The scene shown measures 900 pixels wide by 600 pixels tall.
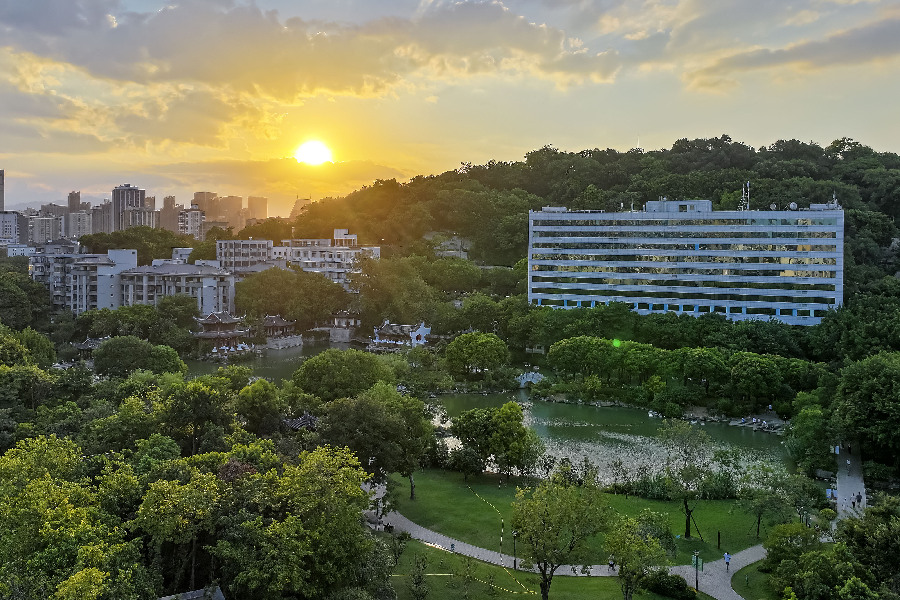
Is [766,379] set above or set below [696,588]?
above

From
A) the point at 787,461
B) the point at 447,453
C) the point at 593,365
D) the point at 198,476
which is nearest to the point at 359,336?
the point at 593,365

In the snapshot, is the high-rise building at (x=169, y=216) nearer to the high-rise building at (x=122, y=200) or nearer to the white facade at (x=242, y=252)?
the high-rise building at (x=122, y=200)

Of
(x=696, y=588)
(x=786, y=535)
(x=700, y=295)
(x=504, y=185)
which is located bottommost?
(x=696, y=588)

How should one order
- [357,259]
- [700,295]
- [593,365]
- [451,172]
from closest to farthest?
[593,365] → [700,295] → [357,259] → [451,172]

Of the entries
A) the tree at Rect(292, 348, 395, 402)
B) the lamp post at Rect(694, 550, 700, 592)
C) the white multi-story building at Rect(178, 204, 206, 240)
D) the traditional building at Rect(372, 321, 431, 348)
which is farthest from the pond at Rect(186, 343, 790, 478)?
the white multi-story building at Rect(178, 204, 206, 240)

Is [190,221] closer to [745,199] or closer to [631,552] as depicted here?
[745,199]

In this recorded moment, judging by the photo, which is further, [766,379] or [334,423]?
[766,379]

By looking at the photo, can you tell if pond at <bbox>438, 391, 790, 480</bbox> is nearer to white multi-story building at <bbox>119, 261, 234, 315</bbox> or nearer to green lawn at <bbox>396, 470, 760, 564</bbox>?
green lawn at <bbox>396, 470, 760, 564</bbox>

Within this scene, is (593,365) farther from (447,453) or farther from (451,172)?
(451,172)
